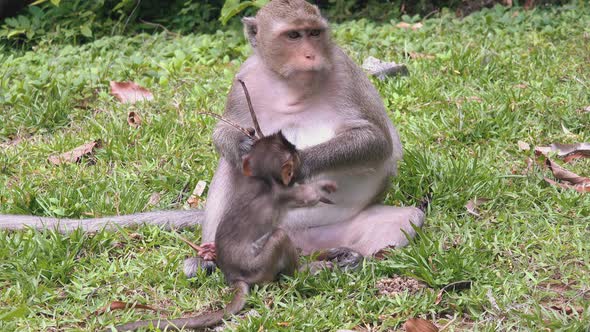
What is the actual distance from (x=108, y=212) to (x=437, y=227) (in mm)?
2008

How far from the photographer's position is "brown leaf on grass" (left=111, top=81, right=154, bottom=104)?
7.32 meters

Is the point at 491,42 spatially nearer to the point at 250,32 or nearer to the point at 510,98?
the point at 510,98

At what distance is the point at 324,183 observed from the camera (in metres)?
4.22

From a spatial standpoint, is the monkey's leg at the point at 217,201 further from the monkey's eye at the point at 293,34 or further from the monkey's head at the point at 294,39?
the monkey's eye at the point at 293,34

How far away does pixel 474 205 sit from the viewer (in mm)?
5156

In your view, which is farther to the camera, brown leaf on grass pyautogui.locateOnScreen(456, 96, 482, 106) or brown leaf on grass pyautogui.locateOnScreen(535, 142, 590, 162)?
brown leaf on grass pyautogui.locateOnScreen(456, 96, 482, 106)

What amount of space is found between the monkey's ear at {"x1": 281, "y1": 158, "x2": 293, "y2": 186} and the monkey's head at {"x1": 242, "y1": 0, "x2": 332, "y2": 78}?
22.6 inches

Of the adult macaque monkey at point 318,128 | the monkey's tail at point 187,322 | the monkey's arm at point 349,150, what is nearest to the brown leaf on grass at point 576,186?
the adult macaque monkey at point 318,128

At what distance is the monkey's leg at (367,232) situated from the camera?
4727mm

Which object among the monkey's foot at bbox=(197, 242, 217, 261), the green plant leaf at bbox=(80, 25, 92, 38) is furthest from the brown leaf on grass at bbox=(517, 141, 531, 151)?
the green plant leaf at bbox=(80, 25, 92, 38)

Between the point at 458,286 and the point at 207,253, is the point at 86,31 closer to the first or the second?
the point at 207,253

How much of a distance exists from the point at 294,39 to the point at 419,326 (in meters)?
1.66

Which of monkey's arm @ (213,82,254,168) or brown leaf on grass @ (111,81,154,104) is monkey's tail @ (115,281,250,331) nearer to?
monkey's arm @ (213,82,254,168)

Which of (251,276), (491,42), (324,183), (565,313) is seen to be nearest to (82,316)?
(251,276)
